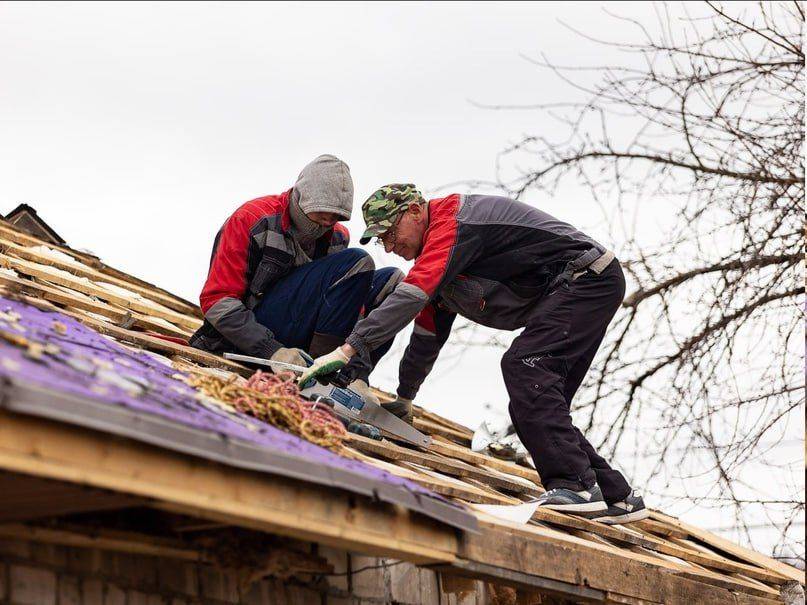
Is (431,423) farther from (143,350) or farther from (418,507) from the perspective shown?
(418,507)

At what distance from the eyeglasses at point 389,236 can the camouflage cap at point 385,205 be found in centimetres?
2

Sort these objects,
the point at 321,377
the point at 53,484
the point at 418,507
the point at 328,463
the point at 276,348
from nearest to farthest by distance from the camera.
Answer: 1. the point at 53,484
2. the point at 328,463
3. the point at 418,507
4. the point at 321,377
5. the point at 276,348

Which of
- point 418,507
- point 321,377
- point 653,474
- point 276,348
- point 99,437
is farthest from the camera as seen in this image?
→ point 653,474

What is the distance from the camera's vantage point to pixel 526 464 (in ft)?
21.0

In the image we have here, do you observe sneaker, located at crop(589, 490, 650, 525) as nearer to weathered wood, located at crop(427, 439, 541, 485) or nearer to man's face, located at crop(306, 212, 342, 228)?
weathered wood, located at crop(427, 439, 541, 485)

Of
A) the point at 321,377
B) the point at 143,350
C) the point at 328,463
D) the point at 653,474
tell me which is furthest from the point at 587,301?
the point at 653,474

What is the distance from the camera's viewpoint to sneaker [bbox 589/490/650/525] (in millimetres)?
4707

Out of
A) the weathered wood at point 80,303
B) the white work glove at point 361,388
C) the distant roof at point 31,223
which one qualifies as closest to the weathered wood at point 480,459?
the white work glove at point 361,388

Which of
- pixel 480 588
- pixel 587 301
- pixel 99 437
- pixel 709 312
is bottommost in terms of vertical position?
pixel 480 588

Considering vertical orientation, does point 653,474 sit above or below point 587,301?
below

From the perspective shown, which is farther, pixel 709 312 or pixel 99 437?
pixel 709 312

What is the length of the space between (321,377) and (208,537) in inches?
62.5

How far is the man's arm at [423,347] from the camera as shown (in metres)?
5.12

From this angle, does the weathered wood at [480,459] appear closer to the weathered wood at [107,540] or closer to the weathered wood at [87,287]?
the weathered wood at [87,287]
